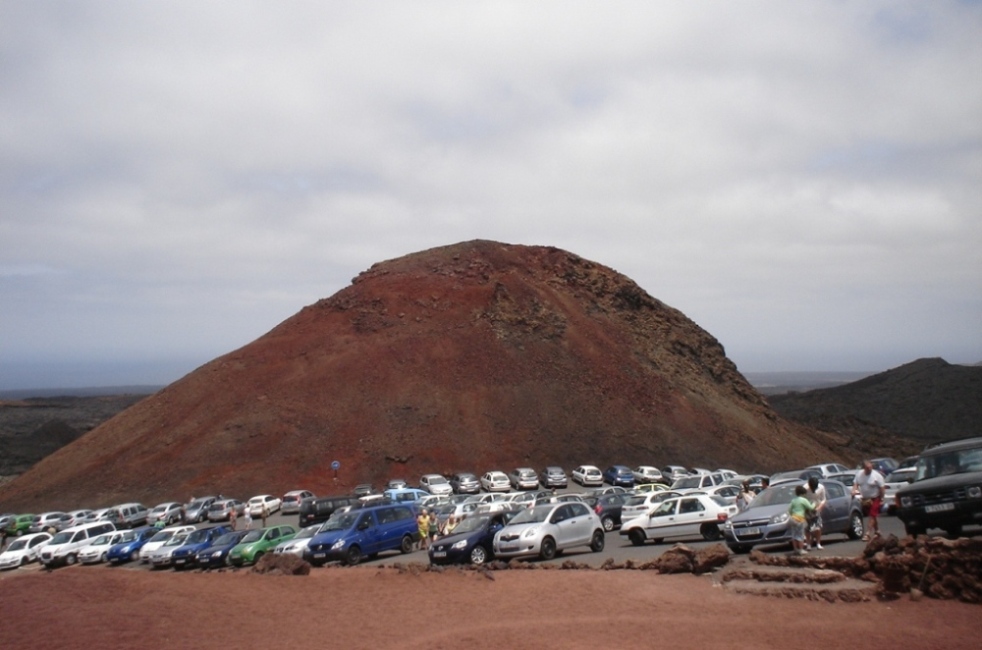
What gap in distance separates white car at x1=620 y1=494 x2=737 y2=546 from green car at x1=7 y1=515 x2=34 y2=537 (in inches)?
1600

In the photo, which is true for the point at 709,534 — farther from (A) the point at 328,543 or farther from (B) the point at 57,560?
(B) the point at 57,560

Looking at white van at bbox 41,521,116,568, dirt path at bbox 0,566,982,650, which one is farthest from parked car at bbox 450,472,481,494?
dirt path at bbox 0,566,982,650

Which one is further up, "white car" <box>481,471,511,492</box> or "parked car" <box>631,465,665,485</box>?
"parked car" <box>631,465,665,485</box>

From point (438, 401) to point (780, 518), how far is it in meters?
52.5

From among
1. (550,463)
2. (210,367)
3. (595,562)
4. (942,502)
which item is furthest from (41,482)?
(942,502)

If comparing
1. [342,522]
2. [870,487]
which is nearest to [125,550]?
[342,522]

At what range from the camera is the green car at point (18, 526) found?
1918 inches

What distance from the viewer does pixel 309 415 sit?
66.6m

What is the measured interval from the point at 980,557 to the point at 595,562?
9309mm

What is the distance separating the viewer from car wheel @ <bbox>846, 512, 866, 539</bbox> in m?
19.2

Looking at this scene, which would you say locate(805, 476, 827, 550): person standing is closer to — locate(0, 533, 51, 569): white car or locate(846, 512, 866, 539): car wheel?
locate(846, 512, 866, 539): car wheel

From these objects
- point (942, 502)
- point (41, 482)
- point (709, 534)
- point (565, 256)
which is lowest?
point (41, 482)

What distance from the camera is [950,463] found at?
16641mm

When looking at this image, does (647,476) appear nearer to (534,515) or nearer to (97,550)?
(97,550)
